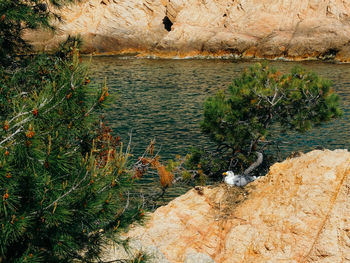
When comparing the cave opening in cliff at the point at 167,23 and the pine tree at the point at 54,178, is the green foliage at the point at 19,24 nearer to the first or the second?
the pine tree at the point at 54,178

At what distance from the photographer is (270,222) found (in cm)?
850

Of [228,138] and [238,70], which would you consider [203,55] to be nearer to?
[238,70]

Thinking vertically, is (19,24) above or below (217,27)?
above

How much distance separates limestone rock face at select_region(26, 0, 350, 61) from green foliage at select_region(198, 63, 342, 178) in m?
42.0

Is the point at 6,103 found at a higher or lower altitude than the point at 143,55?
higher

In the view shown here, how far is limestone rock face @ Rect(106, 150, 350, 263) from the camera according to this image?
25.6 feet

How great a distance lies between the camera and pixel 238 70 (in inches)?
1785

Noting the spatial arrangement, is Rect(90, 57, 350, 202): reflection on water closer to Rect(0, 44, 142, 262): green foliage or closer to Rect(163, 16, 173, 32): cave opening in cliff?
Rect(163, 16, 173, 32): cave opening in cliff

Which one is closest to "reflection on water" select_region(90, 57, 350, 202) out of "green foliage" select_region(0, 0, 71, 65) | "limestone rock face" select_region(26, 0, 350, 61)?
"limestone rock face" select_region(26, 0, 350, 61)

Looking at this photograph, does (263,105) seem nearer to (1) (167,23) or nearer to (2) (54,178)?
(2) (54,178)

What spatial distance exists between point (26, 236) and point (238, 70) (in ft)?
138

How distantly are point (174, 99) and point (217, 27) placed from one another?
1248 inches

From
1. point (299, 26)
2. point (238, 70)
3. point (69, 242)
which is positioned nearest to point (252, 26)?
point (299, 26)

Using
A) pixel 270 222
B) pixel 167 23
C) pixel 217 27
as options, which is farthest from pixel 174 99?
pixel 167 23
